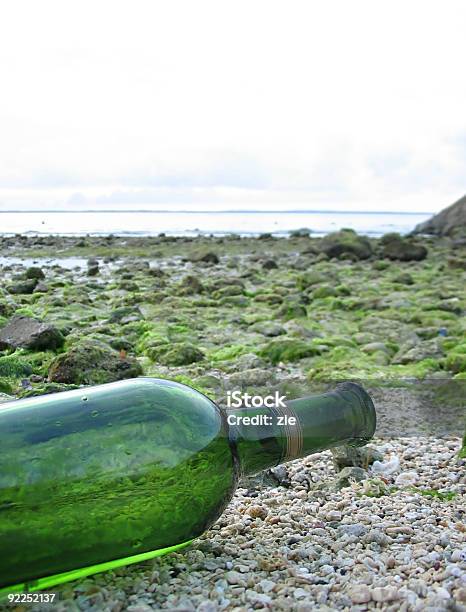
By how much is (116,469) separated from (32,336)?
3.06m

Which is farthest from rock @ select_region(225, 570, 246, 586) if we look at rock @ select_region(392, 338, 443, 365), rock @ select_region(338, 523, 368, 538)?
rock @ select_region(392, 338, 443, 365)

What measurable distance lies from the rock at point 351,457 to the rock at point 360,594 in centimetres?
85

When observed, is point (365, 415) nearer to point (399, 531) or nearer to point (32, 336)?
point (399, 531)

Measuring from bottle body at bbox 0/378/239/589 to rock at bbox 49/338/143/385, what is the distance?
1.79 m

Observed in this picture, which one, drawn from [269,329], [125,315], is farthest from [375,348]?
[125,315]

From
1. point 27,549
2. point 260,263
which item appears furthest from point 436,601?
point 260,263

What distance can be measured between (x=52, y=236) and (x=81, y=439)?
16.6 m

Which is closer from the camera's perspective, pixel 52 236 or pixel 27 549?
pixel 27 549

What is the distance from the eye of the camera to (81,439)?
139 cm

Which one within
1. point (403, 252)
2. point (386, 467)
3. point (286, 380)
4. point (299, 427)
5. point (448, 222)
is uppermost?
point (448, 222)

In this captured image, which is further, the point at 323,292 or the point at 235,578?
the point at 323,292

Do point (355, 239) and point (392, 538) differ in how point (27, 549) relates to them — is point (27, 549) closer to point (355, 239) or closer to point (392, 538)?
point (392, 538)

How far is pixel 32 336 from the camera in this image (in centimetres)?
429

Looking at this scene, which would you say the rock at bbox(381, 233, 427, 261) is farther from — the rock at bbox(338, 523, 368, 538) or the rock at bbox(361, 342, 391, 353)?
the rock at bbox(338, 523, 368, 538)
